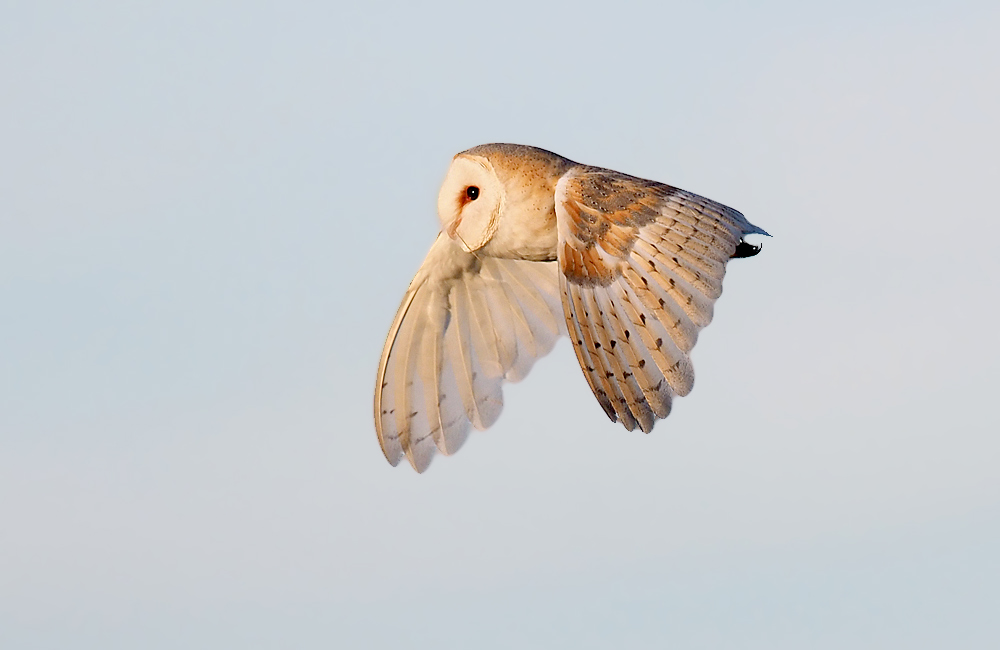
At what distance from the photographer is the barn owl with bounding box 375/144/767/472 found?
37.2ft

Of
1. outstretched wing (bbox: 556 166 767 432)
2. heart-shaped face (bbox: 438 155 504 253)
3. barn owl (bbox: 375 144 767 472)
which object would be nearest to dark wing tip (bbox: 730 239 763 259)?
barn owl (bbox: 375 144 767 472)

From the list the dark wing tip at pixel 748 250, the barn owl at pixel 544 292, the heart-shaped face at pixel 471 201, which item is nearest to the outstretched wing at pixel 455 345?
the barn owl at pixel 544 292

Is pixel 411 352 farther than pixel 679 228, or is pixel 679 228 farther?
pixel 411 352

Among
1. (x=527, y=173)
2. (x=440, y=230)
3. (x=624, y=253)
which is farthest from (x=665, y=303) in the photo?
(x=440, y=230)

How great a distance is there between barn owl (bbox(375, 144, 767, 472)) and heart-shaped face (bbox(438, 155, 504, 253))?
0.01m

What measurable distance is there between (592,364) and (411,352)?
3402 mm

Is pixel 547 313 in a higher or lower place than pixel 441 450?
higher

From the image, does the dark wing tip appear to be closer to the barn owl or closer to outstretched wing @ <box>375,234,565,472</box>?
the barn owl

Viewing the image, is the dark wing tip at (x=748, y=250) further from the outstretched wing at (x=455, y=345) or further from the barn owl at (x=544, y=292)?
the outstretched wing at (x=455, y=345)

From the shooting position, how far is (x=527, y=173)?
41.8 feet

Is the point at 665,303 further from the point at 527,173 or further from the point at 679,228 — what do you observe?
the point at 527,173

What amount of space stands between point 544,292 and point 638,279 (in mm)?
3163

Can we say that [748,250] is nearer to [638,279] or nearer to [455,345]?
[638,279]

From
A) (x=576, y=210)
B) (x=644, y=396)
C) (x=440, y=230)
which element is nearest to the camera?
(x=644, y=396)
